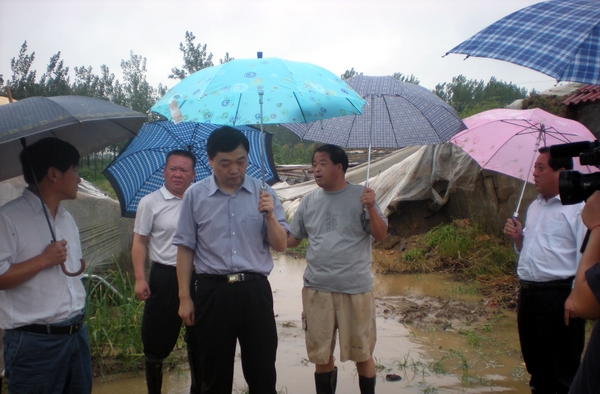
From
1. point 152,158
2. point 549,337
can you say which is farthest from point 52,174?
point 549,337

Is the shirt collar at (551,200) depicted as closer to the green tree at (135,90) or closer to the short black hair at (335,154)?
the short black hair at (335,154)

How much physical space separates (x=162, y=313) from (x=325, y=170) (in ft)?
4.57

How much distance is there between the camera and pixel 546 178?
131 inches

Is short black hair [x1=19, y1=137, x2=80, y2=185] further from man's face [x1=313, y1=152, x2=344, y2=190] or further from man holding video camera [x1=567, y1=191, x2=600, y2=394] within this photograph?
man holding video camera [x1=567, y1=191, x2=600, y2=394]

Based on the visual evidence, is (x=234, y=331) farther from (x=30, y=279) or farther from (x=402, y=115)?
(x=402, y=115)

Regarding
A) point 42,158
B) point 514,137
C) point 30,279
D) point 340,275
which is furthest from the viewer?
point 514,137

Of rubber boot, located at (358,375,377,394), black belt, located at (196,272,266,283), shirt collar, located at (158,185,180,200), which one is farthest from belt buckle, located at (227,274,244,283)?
rubber boot, located at (358,375,377,394)

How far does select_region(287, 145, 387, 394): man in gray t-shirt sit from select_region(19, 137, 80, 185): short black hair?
160 cm

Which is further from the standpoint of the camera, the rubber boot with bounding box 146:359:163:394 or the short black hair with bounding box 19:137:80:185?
the rubber boot with bounding box 146:359:163:394

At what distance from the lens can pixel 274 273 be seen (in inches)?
349

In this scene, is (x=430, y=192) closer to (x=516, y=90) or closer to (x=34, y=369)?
(x=34, y=369)

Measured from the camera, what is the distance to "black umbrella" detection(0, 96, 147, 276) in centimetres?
207

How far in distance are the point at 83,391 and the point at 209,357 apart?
63 cm

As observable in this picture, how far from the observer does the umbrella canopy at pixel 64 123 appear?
2066mm
